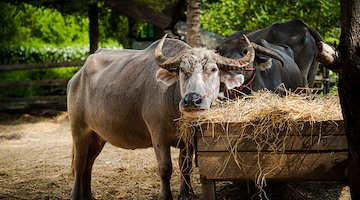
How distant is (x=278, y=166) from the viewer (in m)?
4.48

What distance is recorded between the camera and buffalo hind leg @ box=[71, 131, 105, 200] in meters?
6.64

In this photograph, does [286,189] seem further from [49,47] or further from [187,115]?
[49,47]

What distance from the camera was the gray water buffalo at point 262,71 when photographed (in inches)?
278

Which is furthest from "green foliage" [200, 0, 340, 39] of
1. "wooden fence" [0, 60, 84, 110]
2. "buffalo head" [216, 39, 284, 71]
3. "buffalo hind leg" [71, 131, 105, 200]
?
"buffalo hind leg" [71, 131, 105, 200]

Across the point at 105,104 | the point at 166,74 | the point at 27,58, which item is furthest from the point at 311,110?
the point at 27,58

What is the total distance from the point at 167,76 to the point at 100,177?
310 centimetres

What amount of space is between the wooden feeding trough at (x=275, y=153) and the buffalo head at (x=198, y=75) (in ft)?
1.07

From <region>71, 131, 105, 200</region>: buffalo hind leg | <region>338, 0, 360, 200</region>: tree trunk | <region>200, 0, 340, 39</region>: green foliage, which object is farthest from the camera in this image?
<region>200, 0, 340, 39</region>: green foliage

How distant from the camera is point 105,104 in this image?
6348 millimetres

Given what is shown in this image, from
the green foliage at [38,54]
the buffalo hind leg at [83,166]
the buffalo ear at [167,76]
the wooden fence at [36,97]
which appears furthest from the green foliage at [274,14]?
the buffalo ear at [167,76]

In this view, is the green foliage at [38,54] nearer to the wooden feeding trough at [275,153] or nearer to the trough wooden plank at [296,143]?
the wooden feeding trough at [275,153]

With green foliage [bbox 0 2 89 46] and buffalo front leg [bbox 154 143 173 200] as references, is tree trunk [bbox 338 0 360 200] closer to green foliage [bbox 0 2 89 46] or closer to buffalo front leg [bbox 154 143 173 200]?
buffalo front leg [bbox 154 143 173 200]

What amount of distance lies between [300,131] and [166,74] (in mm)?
1694

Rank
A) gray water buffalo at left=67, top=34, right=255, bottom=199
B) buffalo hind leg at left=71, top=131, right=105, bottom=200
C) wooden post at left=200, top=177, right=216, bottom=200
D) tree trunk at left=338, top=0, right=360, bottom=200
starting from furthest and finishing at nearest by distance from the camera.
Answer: buffalo hind leg at left=71, top=131, right=105, bottom=200 < gray water buffalo at left=67, top=34, right=255, bottom=199 < wooden post at left=200, top=177, right=216, bottom=200 < tree trunk at left=338, top=0, right=360, bottom=200
